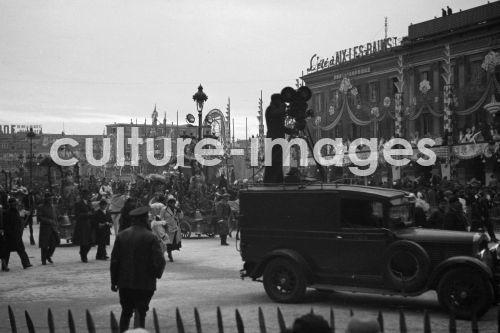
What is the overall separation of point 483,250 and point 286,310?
Answer: 322 cm

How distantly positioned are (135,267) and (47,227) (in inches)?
399

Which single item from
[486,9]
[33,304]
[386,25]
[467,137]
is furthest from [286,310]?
[386,25]

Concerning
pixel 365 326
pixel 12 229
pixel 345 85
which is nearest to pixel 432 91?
pixel 345 85

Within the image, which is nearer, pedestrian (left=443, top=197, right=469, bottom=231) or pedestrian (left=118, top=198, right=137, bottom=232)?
pedestrian (left=443, top=197, right=469, bottom=231)

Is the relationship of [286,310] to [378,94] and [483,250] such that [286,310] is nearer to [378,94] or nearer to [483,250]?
[483,250]

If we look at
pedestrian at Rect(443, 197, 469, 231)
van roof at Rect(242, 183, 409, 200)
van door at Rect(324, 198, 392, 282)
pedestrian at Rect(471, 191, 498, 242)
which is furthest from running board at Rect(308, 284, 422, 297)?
pedestrian at Rect(471, 191, 498, 242)

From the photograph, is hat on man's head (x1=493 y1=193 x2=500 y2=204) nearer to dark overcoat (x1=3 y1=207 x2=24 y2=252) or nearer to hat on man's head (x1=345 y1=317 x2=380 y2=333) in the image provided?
dark overcoat (x1=3 y1=207 x2=24 y2=252)

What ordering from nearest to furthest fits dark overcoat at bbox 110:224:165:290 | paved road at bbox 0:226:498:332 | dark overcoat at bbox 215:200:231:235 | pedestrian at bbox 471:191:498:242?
dark overcoat at bbox 110:224:165:290, paved road at bbox 0:226:498:332, pedestrian at bbox 471:191:498:242, dark overcoat at bbox 215:200:231:235

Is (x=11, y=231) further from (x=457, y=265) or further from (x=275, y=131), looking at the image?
(x=457, y=265)

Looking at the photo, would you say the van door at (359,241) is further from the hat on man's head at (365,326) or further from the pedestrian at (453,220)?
the hat on man's head at (365,326)

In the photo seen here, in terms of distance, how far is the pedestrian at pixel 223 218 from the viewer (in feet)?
70.6

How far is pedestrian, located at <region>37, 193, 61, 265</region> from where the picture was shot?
55.4 ft

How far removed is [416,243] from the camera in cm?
1009

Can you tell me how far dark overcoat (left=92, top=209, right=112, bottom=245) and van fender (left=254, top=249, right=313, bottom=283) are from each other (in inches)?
300
